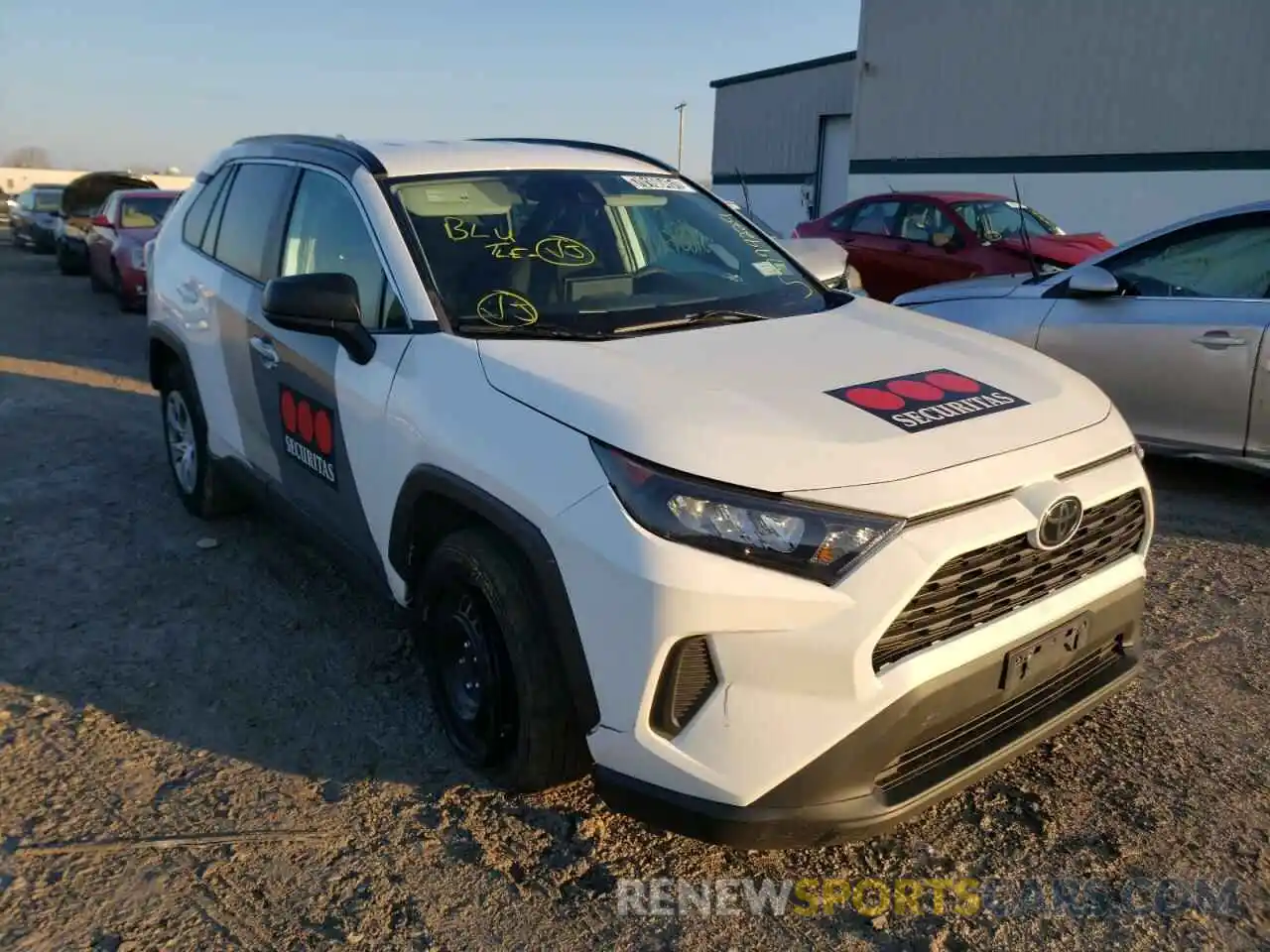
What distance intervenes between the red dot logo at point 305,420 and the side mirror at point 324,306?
1.40ft

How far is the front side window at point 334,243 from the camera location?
126 inches

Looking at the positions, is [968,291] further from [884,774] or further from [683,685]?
[683,685]

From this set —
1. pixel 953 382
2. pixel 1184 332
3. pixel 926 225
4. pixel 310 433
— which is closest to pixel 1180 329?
pixel 1184 332

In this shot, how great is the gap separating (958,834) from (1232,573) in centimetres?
237

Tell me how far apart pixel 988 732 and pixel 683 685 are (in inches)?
→ 31.6

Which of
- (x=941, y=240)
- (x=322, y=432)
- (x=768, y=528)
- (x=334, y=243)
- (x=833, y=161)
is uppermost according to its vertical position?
(x=833, y=161)

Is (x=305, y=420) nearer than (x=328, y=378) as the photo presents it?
No

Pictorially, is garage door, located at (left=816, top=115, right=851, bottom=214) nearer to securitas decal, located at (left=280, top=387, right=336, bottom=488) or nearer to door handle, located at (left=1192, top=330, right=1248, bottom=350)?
door handle, located at (left=1192, top=330, right=1248, bottom=350)

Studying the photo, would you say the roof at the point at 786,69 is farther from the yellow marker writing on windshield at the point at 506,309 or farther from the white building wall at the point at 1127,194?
the yellow marker writing on windshield at the point at 506,309

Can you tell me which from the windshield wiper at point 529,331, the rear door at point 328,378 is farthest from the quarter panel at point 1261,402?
the rear door at point 328,378

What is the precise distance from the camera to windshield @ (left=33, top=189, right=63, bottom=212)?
75.6 feet

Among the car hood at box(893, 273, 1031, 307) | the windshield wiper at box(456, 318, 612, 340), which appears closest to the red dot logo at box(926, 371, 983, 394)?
the windshield wiper at box(456, 318, 612, 340)

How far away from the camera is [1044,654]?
8.23ft

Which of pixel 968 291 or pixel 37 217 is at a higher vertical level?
pixel 968 291
